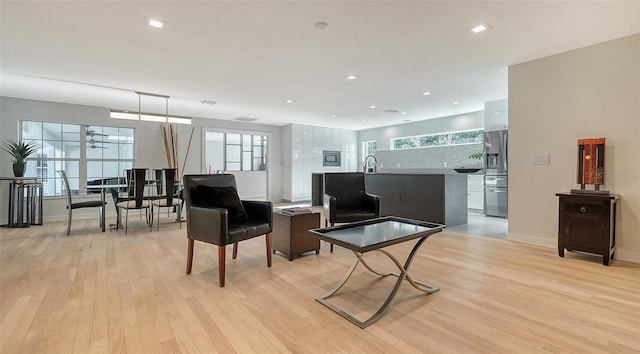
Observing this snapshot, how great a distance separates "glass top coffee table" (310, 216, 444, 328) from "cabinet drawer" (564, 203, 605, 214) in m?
1.87

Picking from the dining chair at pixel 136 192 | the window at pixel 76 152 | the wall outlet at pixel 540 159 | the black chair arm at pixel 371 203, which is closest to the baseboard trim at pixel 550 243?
the wall outlet at pixel 540 159

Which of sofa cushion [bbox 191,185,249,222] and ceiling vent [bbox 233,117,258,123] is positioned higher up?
ceiling vent [bbox 233,117,258,123]

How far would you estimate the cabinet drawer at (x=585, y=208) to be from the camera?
2.93 meters

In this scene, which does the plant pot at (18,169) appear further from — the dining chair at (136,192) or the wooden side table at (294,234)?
the wooden side table at (294,234)

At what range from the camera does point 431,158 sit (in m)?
7.49

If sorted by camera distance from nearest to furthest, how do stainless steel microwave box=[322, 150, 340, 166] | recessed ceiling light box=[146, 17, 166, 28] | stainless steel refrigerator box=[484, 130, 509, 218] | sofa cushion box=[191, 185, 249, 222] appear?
recessed ceiling light box=[146, 17, 166, 28] → sofa cushion box=[191, 185, 249, 222] → stainless steel refrigerator box=[484, 130, 509, 218] → stainless steel microwave box=[322, 150, 340, 166]

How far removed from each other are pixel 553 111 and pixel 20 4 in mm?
5365

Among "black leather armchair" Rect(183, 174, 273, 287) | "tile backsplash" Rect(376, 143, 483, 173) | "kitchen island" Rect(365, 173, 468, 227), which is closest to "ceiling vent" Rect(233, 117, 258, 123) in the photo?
"tile backsplash" Rect(376, 143, 483, 173)

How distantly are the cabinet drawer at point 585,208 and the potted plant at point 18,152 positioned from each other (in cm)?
806

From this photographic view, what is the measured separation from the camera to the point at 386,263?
299 cm

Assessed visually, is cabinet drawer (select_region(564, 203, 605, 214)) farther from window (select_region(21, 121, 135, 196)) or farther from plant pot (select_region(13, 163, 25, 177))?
plant pot (select_region(13, 163, 25, 177))

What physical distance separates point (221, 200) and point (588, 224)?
372 centimetres

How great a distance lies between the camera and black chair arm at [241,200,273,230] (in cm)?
294

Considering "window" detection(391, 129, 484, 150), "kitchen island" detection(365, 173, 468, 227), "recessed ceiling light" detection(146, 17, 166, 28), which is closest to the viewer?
"recessed ceiling light" detection(146, 17, 166, 28)
